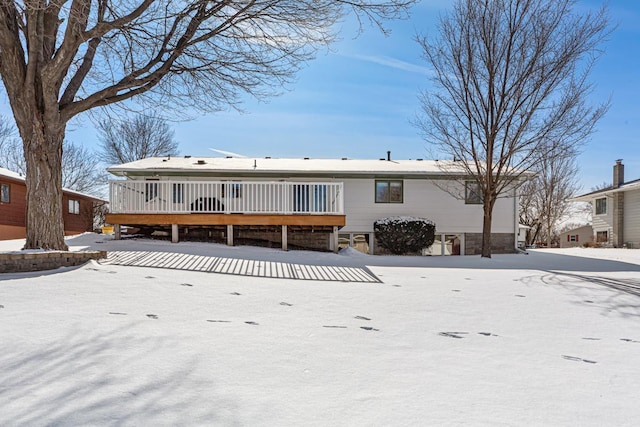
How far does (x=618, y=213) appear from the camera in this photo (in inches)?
865

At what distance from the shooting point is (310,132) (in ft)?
53.8

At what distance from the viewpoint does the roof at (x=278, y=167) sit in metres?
13.0

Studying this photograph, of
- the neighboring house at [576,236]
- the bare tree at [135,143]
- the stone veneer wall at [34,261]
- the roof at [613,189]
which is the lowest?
the neighboring house at [576,236]

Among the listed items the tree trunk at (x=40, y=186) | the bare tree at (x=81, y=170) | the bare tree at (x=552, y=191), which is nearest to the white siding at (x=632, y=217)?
the bare tree at (x=552, y=191)

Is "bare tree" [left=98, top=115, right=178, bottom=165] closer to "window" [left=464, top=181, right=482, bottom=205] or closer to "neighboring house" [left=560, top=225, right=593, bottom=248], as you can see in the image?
"window" [left=464, top=181, right=482, bottom=205]

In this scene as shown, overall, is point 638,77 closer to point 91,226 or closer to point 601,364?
point 601,364

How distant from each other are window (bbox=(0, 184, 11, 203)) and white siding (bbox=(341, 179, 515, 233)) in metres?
12.4

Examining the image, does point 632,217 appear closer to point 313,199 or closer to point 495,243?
point 495,243

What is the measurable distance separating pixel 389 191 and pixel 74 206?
54.4ft

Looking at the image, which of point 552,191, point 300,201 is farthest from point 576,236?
point 300,201

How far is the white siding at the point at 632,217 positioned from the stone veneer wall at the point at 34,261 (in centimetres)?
2399

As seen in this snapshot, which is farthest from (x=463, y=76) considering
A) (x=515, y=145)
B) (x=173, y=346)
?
(x=173, y=346)

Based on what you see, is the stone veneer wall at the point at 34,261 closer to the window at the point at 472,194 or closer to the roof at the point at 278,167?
the roof at the point at 278,167

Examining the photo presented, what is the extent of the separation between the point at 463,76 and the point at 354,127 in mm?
4400
